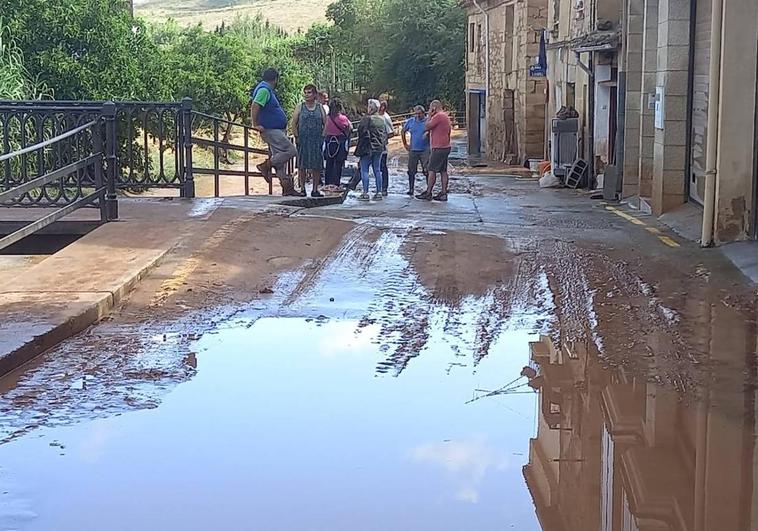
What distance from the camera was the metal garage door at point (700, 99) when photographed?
13.1 m

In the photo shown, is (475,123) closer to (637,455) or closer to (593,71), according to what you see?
(593,71)

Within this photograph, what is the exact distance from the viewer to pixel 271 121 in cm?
1478

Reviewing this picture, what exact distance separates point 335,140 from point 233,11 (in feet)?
342

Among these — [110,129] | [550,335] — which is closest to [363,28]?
[110,129]

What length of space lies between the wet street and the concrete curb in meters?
0.09

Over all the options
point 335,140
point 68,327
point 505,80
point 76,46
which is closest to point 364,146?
point 335,140

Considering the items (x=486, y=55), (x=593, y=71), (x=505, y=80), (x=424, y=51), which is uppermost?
(x=424, y=51)

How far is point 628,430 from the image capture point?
17.9ft

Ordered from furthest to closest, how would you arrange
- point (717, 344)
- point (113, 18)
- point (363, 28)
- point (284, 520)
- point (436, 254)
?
point (363, 28), point (113, 18), point (436, 254), point (717, 344), point (284, 520)

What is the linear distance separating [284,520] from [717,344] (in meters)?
3.76

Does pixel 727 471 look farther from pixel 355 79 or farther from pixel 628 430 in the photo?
pixel 355 79

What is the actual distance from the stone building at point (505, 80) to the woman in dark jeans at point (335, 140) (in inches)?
523

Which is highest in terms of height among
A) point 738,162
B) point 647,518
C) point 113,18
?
point 113,18

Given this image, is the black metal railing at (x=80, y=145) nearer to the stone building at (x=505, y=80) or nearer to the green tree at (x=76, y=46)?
the green tree at (x=76, y=46)
